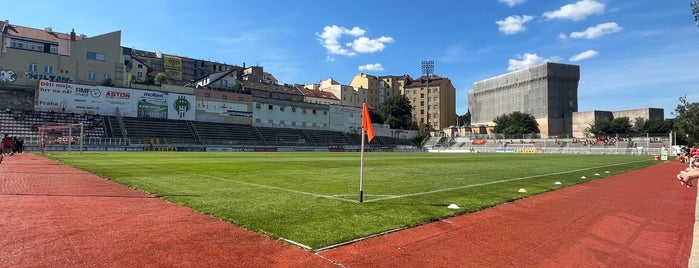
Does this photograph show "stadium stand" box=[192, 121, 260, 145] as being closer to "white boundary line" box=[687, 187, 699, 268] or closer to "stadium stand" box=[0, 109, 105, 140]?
"stadium stand" box=[0, 109, 105, 140]

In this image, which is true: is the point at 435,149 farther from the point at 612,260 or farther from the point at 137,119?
the point at 612,260

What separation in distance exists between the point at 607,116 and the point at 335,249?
11344 cm

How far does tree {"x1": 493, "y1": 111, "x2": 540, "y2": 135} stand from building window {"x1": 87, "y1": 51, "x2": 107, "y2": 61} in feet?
268

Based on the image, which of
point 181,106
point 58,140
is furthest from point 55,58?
point 58,140

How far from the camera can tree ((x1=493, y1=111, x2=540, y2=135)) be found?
9262 cm

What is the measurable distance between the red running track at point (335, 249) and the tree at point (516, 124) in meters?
88.3

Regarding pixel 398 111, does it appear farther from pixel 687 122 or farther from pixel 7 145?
pixel 7 145

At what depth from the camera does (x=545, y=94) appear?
322 ft

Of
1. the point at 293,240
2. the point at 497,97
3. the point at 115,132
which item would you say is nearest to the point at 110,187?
the point at 293,240

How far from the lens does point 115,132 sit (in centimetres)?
5622

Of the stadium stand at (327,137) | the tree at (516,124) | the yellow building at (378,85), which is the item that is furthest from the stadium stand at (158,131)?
the tree at (516,124)

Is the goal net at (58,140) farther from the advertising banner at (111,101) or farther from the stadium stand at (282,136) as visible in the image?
the stadium stand at (282,136)

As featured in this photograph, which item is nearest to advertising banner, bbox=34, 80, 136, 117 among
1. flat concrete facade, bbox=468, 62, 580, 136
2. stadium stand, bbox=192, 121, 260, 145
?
stadium stand, bbox=192, 121, 260, 145

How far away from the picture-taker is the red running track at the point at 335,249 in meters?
5.19
